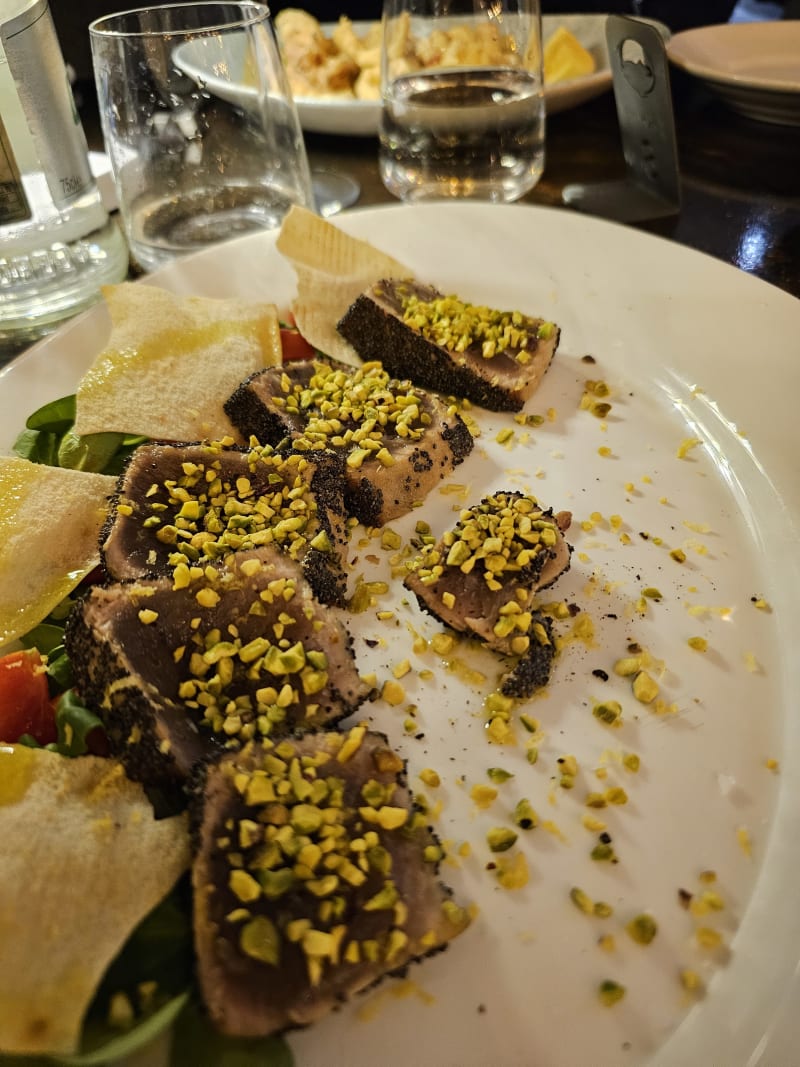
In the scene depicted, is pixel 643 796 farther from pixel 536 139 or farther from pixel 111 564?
pixel 536 139

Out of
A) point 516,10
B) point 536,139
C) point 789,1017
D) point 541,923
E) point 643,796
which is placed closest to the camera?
point 789,1017

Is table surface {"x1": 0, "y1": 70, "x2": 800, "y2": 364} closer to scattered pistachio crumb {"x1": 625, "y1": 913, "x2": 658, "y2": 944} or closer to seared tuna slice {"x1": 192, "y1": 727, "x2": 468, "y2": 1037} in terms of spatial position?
seared tuna slice {"x1": 192, "y1": 727, "x2": 468, "y2": 1037}

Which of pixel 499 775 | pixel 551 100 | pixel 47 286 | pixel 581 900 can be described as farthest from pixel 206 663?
pixel 551 100

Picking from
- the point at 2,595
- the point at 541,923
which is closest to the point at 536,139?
the point at 2,595

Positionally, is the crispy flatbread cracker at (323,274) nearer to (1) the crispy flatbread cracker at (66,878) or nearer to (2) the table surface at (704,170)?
(2) the table surface at (704,170)

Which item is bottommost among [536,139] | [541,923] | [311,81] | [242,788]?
[541,923]

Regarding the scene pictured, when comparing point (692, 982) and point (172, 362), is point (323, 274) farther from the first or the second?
point (692, 982)
